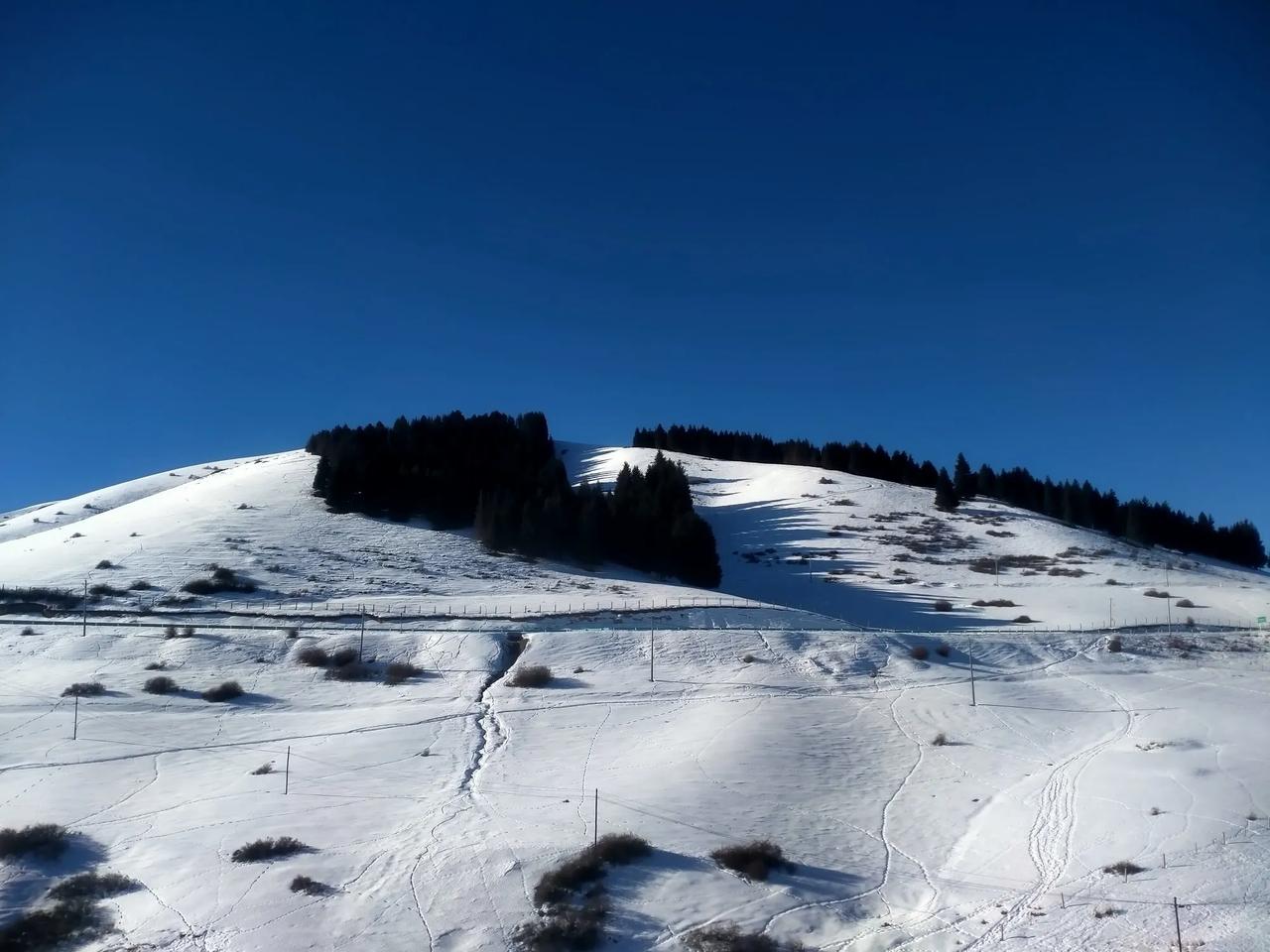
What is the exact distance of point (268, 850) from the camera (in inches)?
784

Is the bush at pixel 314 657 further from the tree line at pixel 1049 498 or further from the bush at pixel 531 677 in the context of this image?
the tree line at pixel 1049 498

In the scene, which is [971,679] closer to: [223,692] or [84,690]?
[223,692]

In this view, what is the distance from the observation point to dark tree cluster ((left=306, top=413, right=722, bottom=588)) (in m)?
84.4

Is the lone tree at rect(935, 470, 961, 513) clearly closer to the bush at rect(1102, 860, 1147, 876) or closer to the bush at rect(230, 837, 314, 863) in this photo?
the bush at rect(1102, 860, 1147, 876)

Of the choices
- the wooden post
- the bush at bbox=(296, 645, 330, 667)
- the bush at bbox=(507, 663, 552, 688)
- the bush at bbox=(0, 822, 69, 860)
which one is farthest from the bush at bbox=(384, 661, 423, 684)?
the wooden post

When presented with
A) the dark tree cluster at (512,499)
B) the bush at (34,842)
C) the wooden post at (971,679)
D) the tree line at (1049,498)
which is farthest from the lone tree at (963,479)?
the bush at (34,842)

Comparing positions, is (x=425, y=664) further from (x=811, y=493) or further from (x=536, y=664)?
(x=811, y=493)

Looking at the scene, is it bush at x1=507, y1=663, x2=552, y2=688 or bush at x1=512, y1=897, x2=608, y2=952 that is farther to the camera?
bush at x1=507, y1=663, x2=552, y2=688

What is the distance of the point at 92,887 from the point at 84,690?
17575 millimetres

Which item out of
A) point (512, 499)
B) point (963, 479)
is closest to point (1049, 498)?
point (963, 479)

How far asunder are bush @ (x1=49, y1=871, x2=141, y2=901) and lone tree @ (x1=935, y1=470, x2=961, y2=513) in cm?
10518

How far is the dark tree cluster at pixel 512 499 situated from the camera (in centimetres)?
8438

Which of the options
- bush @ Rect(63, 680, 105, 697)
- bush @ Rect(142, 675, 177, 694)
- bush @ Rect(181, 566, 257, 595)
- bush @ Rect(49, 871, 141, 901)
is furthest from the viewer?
bush @ Rect(181, 566, 257, 595)

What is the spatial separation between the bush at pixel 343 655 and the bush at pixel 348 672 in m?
0.30
